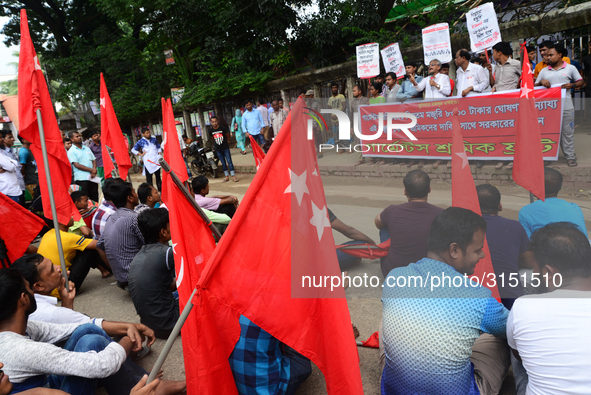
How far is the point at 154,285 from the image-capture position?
3.00m

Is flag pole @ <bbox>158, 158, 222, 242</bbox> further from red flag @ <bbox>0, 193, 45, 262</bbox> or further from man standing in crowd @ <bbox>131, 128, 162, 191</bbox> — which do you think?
man standing in crowd @ <bbox>131, 128, 162, 191</bbox>

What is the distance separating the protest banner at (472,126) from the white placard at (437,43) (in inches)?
29.5

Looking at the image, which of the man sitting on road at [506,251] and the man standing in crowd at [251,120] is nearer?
the man sitting on road at [506,251]

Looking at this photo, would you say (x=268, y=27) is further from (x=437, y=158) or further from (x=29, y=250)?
(x=29, y=250)

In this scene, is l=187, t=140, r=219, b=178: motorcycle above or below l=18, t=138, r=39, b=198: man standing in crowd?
below

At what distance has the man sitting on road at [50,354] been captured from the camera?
6.20ft

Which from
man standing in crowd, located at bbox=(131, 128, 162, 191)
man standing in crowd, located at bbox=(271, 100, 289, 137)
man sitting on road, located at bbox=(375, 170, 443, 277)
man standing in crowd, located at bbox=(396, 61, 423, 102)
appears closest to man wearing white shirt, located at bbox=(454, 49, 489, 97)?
man standing in crowd, located at bbox=(396, 61, 423, 102)

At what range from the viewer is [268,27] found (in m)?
13.1

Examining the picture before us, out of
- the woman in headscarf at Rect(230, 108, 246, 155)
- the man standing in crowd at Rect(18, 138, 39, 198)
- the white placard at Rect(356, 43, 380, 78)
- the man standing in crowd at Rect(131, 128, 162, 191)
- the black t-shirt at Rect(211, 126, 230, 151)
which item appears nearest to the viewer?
the man standing in crowd at Rect(18, 138, 39, 198)

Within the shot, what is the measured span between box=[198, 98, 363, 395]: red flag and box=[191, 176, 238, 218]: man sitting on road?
9.16 ft

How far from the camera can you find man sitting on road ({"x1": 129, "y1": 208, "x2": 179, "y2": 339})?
2.98 m

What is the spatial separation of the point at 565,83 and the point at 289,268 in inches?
231

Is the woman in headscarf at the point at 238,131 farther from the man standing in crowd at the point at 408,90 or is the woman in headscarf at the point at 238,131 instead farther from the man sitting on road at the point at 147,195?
the man sitting on road at the point at 147,195

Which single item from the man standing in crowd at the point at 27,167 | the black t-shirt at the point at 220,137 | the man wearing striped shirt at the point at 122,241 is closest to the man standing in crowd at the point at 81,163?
the man standing in crowd at the point at 27,167
